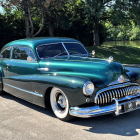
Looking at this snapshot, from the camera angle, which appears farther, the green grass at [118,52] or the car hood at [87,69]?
the green grass at [118,52]

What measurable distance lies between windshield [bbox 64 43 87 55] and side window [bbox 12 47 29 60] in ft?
3.28

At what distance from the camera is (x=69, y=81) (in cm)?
399

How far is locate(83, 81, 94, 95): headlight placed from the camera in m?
3.78

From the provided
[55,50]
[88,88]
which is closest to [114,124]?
[88,88]

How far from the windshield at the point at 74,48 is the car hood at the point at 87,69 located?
2.20 feet

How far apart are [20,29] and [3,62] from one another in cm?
1526

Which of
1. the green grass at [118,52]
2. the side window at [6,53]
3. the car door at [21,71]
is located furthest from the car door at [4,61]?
the green grass at [118,52]

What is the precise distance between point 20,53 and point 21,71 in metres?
0.58

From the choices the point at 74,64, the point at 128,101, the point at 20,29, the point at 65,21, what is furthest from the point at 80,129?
the point at 20,29

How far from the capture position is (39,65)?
16.0ft

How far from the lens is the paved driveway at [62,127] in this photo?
3574mm

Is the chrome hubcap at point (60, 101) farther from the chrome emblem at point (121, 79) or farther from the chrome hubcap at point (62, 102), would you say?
the chrome emblem at point (121, 79)

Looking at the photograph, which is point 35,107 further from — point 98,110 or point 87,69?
point 98,110

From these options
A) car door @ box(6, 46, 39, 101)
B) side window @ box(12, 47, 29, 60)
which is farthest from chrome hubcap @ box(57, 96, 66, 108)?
side window @ box(12, 47, 29, 60)
